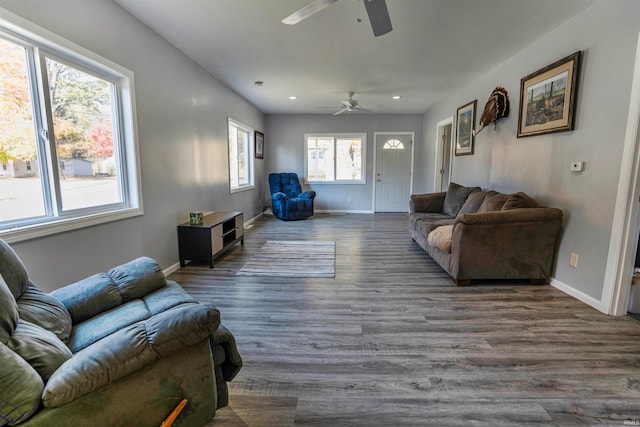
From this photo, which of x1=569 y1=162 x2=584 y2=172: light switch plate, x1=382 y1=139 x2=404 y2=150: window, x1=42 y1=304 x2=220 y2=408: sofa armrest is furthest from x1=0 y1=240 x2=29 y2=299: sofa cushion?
x1=382 y1=139 x2=404 y2=150: window

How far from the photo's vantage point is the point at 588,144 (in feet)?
8.13

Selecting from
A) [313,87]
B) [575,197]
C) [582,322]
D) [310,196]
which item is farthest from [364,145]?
[582,322]

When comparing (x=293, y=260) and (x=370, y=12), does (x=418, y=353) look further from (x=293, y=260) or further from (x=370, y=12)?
(x=370, y=12)

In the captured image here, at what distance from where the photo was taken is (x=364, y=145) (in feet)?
23.9

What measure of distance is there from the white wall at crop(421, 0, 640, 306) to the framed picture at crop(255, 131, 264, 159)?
4827 millimetres

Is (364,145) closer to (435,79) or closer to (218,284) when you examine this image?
(435,79)

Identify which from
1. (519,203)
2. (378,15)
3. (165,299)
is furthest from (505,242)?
(165,299)

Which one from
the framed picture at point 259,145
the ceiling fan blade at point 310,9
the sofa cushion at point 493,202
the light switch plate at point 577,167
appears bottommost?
the sofa cushion at point 493,202

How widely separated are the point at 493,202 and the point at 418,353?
2036mm

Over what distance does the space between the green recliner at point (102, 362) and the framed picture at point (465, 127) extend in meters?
4.57

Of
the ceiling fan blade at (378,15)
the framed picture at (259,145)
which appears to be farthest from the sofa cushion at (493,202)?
the framed picture at (259,145)

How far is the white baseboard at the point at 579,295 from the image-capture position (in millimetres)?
2370

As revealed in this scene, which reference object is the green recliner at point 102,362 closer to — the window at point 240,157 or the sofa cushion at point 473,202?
the sofa cushion at point 473,202

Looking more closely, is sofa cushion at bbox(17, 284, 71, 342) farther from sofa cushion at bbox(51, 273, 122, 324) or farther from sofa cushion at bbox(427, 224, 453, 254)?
sofa cushion at bbox(427, 224, 453, 254)
